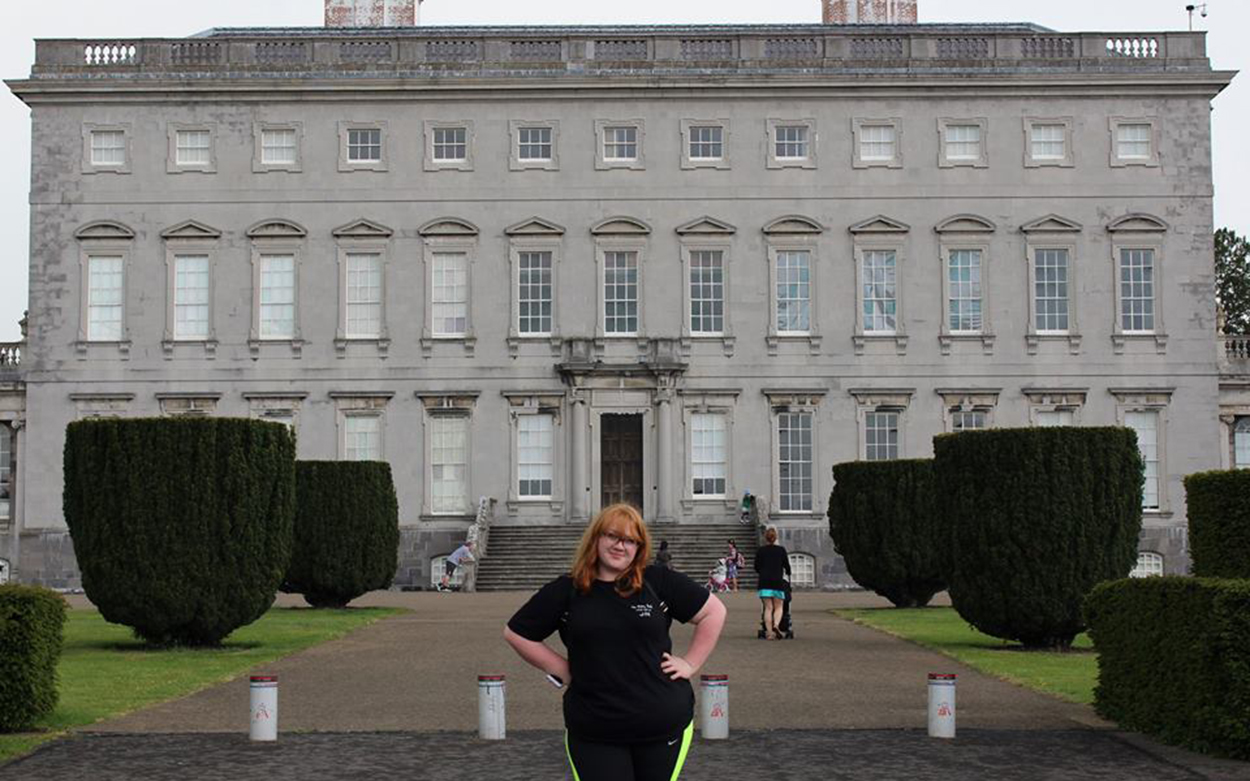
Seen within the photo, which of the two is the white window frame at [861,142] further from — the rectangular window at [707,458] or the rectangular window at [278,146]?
the rectangular window at [278,146]

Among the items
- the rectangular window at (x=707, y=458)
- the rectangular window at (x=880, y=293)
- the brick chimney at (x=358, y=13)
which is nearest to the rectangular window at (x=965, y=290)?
the rectangular window at (x=880, y=293)

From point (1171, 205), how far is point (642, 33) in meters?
14.2

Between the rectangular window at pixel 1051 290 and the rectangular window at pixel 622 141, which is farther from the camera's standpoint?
the rectangular window at pixel 622 141

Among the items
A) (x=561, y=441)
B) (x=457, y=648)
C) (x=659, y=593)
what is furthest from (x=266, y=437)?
(x=561, y=441)

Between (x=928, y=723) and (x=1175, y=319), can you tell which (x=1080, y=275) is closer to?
(x=1175, y=319)

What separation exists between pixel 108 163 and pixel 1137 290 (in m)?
25.5

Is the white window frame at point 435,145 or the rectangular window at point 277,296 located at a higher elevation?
the white window frame at point 435,145

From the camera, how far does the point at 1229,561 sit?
15.2 m

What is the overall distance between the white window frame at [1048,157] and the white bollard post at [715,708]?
32752 millimetres

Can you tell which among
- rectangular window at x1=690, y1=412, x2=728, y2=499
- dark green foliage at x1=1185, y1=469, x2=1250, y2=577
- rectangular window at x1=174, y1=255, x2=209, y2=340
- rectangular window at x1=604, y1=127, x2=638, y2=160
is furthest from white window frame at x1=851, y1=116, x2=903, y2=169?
dark green foliage at x1=1185, y1=469, x2=1250, y2=577

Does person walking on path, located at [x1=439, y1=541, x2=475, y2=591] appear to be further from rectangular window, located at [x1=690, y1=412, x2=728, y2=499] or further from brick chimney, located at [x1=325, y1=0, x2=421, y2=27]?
brick chimney, located at [x1=325, y1=0, x2=421, y2=27]

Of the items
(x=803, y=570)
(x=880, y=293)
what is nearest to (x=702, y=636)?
(x=803, y=570)

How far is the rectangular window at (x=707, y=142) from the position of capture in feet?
147

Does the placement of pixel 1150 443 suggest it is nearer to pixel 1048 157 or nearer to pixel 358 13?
pixel 1048 157
